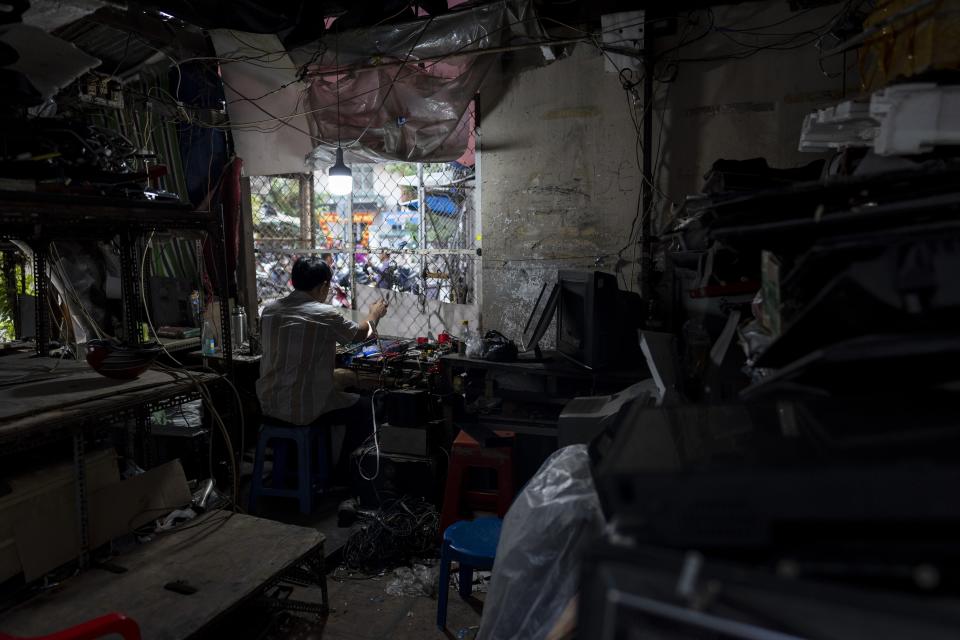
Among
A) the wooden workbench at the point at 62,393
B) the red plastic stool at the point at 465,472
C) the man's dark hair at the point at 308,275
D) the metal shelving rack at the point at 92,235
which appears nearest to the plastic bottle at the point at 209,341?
the man's dark hair at the point at 308,275

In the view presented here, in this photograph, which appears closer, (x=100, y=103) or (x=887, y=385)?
(x=887, y=385)

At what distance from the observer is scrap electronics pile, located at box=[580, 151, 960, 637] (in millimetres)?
623

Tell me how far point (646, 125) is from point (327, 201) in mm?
5010

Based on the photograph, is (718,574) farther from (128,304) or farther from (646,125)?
(646,125)

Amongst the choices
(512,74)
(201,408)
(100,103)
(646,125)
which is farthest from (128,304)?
(646,125)

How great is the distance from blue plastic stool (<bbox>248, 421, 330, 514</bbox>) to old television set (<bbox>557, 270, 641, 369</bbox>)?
1.71 meters

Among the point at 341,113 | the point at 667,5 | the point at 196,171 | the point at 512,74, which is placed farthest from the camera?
the point at 196,171

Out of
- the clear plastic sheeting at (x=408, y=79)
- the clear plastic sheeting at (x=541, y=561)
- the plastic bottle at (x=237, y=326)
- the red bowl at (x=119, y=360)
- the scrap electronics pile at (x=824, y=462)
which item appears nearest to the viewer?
the scrap electronics pile at (x=824, y=462)

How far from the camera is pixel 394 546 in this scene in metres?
3.40

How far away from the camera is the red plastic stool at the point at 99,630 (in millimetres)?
1627

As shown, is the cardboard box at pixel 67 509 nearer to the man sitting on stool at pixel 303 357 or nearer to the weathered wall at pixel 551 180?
the man sitting on stool at pixel 303 357

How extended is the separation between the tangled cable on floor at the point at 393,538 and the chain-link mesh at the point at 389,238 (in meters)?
1.75

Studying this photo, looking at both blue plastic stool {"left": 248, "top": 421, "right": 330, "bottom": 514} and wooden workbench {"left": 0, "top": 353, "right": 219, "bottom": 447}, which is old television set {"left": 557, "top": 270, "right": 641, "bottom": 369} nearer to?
blue plastic stool {"left": 248, "top": 421, "right": 330, "bottom": 514}

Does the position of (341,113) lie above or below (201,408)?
above
